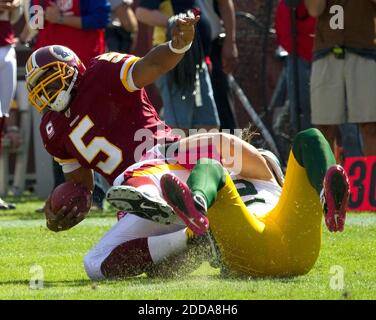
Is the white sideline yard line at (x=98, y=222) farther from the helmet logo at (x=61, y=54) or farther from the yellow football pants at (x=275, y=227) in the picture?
the yellow football pants at (x=275, y=227)

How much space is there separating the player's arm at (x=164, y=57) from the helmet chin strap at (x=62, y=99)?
1.11 feet

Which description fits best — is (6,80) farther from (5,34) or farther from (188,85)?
(188,85)

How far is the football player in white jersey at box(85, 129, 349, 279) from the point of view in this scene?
4.93 meters

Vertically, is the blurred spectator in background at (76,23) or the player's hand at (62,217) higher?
the blurred spectator in background at (76,23)

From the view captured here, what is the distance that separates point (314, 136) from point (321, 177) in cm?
22

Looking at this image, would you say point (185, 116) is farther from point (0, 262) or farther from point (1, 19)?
point (0, 262)

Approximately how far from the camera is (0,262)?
666cm

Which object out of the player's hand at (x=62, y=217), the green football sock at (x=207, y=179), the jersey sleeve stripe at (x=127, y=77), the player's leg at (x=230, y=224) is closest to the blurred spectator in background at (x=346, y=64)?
the jersey sleeve stripe at (x=127, y=77)

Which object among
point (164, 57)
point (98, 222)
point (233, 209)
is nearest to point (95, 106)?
point (164, 57)

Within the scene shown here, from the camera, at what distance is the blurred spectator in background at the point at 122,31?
1094cm

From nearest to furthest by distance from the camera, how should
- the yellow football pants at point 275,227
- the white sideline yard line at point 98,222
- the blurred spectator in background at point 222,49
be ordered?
the yellow football pants at point 275,227 < the white sideline yard line at point 98,222 < the blurred spectator in background at point 222,49

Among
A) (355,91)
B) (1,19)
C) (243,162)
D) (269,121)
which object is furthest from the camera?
(269,121)

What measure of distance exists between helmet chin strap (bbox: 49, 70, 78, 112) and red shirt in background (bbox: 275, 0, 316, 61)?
459cm
